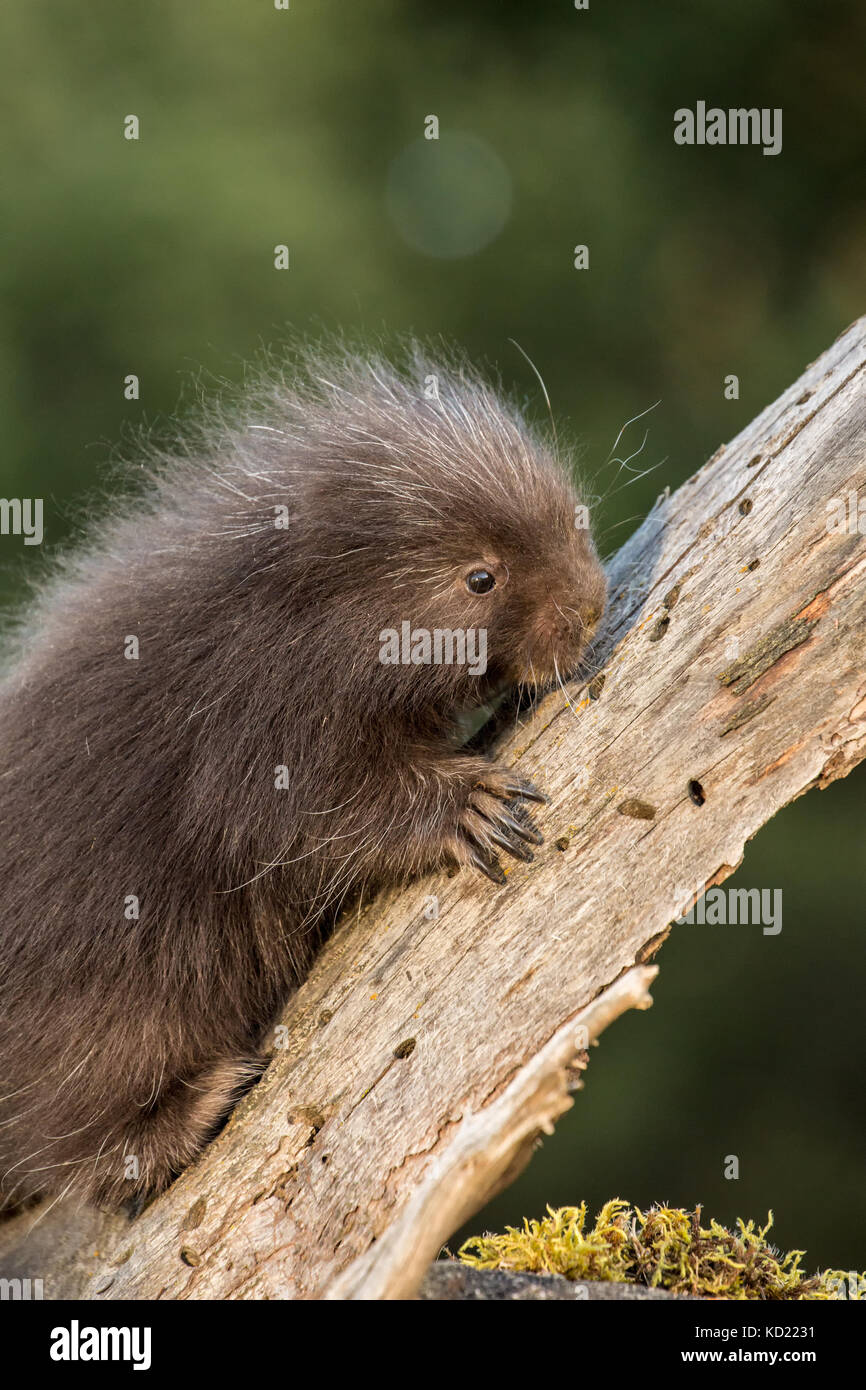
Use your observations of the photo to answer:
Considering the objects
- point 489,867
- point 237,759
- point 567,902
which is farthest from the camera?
point 237,759

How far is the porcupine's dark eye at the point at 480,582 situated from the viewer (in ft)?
10.5

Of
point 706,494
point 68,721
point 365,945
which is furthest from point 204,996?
point 706,494

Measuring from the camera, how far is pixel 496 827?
294 cm

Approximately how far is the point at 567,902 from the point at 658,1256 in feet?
2.88

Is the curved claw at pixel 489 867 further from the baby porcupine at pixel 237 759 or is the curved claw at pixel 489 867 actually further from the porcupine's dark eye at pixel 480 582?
the porcupine's dark eye at pixel 480 582

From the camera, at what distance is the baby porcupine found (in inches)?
123

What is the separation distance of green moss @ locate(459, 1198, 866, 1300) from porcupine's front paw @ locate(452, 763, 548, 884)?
33.9 inches

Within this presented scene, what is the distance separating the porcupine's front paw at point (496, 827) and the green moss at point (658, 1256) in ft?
2.82

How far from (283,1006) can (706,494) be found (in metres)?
1.87

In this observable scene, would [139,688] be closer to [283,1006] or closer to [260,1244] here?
[283,1006]

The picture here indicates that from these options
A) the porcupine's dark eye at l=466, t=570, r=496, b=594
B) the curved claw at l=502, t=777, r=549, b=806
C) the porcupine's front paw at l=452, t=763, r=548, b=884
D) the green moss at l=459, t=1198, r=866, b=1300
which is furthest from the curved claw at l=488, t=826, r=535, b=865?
the green moss at l=459, t=1198, r=866, b=1300

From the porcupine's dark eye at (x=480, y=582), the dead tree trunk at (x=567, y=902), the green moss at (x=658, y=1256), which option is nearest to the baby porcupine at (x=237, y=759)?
the porcupine's dark eye at (x=480, y=582)

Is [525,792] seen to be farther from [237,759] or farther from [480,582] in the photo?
[237,759]

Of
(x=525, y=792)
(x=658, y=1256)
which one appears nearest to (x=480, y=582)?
(x=525, y=792)
